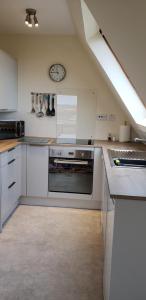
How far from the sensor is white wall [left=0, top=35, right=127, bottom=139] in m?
3.58

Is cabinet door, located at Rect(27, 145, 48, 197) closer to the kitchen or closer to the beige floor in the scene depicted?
the kitchen

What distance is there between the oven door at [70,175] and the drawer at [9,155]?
0.46 metres

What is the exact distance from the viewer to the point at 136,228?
1310 mm

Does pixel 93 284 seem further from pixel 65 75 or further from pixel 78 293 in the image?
pixel 65 75

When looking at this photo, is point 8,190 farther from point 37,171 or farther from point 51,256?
point 51,256

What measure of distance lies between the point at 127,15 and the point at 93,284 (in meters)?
1.85

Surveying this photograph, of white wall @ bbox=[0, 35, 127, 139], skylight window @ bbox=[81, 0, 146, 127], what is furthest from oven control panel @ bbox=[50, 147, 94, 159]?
skylight window @ bbox=[81, 0, 146, 127]

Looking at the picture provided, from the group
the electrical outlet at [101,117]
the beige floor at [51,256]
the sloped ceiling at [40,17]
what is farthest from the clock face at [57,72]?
the beige floor at [51,256]

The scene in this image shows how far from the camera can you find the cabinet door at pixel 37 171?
3217 mm

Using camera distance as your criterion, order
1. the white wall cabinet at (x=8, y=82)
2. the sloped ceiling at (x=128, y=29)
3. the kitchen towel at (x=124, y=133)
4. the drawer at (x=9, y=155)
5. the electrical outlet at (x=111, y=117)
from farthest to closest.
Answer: the electrical outlet at (x=111, y=117) → the kitchen towel at (x=124, y=133) → the white wall cabinet at (x=8, y=82) → the drawer at (x=9, y=155) → the sloped ceiling at (x=128, y=29)

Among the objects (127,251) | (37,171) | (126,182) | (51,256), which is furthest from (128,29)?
(37,171)

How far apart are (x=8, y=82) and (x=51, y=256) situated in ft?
7.45

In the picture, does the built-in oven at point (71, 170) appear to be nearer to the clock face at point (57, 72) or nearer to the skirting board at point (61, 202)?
the skirting board at point (61, 202)

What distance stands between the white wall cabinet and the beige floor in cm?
→ 146
